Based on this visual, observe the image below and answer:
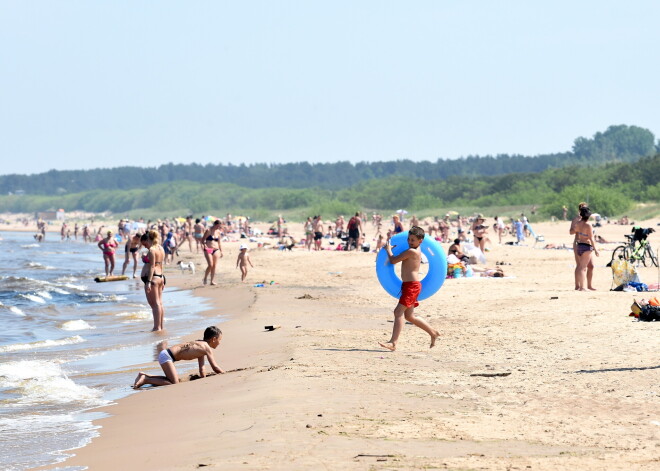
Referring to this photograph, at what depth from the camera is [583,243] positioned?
1363 cm

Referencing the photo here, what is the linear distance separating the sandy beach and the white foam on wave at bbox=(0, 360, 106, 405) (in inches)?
27.3

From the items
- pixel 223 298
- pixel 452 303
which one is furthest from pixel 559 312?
pixel 223 298

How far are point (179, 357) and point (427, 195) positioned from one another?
7510 cm

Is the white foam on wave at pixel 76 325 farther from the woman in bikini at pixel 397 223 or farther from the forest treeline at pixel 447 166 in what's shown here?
the forest treeline at pixel 447 166

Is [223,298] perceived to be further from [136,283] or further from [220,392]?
[220,392]

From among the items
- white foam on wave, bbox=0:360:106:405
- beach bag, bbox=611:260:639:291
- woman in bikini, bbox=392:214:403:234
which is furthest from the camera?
woman in bikini, bbox=392:214:403:234

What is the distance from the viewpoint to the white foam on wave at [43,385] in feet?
27.4

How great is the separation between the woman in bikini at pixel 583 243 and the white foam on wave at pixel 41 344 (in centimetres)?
721

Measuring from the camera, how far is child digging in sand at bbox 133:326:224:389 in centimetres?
844

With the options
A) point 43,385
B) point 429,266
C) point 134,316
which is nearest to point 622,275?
point 429,266

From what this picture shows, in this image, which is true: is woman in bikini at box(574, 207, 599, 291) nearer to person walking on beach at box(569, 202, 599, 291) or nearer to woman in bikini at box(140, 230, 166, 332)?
person walking on beach at box(569, 202, 599, 291)

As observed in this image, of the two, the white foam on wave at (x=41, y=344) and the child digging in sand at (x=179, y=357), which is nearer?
the child digging in sand at (x=179, y=357)

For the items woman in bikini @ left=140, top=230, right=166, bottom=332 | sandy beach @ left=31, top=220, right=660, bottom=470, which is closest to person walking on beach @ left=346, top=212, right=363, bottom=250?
sandy beach @ left=31, top=220, right=660, bottom=470

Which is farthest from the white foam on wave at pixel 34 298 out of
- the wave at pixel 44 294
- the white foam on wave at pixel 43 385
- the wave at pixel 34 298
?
the white foam on wave at pixel 43 385
